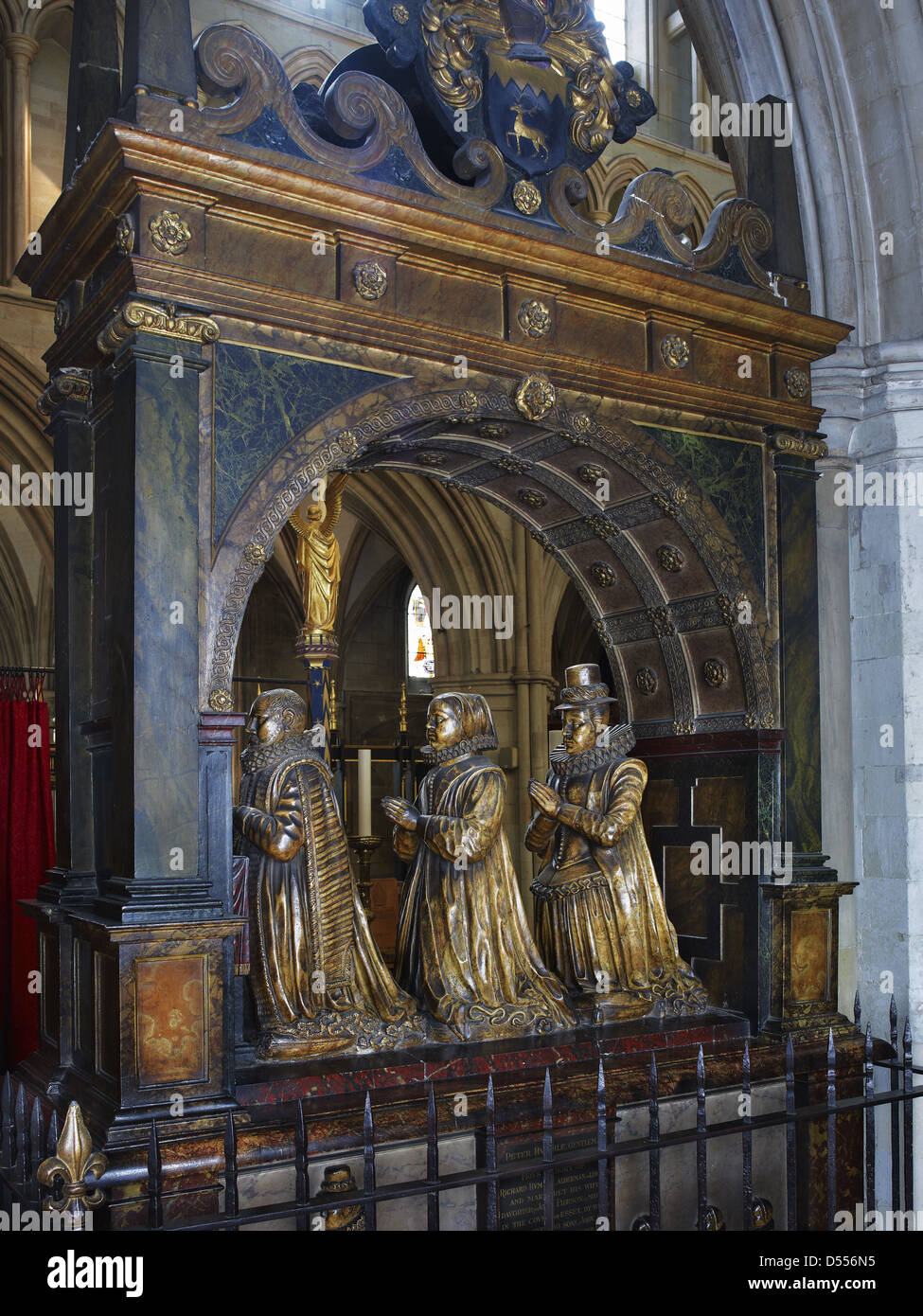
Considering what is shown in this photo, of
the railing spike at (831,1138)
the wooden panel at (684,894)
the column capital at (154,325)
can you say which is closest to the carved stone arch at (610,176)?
the wooden panel at (684,894)

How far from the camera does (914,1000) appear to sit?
680 cm

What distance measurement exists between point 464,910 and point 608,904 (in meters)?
0.87

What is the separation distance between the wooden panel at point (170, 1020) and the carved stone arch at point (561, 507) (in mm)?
998

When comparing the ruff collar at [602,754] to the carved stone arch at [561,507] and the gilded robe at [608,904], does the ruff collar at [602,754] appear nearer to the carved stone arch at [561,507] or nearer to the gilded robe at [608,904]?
the gilded robe at [608,904]

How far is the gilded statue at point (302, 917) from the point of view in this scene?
5.25 m

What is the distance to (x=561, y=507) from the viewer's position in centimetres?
662

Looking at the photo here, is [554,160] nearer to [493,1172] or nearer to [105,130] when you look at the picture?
[105,130]

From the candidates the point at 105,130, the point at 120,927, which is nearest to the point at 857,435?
the point at 105,130

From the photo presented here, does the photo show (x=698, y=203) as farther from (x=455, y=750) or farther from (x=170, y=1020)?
(x=170, y=1020)

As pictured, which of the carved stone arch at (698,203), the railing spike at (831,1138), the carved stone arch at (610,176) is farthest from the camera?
the carved stone arch at (698,203)

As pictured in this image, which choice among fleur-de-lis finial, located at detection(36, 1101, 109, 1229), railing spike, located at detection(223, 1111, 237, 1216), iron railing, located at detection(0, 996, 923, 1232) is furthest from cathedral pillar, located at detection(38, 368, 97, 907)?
fleur-de-lis finial, located at detection(36, 1101, 109, 1229)

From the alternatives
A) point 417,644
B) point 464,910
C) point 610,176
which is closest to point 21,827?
point 464,910

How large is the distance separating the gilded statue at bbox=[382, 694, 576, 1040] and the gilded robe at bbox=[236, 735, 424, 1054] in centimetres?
24

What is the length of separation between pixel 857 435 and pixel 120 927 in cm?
496
